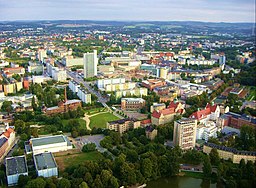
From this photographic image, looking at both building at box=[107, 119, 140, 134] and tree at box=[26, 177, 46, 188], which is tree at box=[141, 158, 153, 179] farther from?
building at box=[107, 119, 140, 134]

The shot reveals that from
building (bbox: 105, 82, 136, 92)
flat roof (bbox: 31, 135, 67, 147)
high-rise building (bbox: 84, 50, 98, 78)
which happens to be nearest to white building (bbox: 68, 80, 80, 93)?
building (bbox: 105, 82, 136, 92)

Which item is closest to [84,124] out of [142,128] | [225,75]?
[142,128]

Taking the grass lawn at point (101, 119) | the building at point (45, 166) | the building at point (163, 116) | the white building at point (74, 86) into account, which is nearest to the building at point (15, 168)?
the building at point (45, 166)

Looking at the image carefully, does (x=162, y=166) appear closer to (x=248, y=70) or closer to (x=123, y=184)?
(x=123, y=184)

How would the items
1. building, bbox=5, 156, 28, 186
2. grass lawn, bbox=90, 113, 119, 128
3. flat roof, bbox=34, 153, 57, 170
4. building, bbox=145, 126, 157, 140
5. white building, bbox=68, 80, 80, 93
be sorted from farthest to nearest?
1. white building, bbox=68, 80, 80, 93
2. grass lawn, bbox=90, 113, 119, 128
3. building, bbox=145, 126, 157, 140
4. flat roof, bbox=34, 153, 57, 170
5. building, bbox=5, 156, 28, 186

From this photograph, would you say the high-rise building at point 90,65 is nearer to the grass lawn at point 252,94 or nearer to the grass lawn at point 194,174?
the grass lawn at point 252,94

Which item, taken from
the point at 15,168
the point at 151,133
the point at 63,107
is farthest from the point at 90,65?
the point at 15,168
